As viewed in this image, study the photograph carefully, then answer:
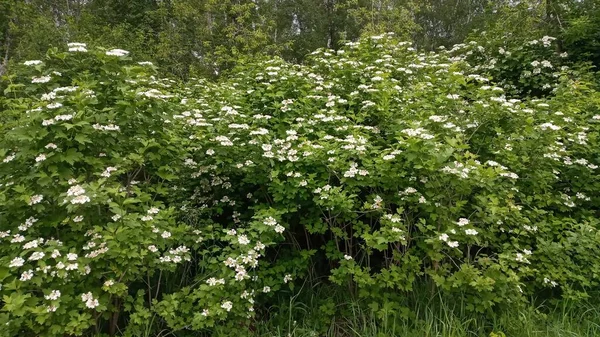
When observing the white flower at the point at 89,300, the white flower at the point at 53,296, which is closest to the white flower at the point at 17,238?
the white flower at the point at 53,296

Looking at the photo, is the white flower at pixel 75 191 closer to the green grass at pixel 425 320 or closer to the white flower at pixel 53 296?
the white flower at pixel 53 296

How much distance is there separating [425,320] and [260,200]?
1.60 meters

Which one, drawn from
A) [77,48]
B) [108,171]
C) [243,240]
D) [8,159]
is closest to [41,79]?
[77,48]

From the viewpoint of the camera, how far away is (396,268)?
2797mm

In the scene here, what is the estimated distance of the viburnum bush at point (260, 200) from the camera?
2.39 metres

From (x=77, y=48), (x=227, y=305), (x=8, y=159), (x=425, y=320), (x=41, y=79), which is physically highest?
(x=77, y=48)

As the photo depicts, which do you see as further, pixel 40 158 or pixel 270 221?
pixel 270 221

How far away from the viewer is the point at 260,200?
11.5 feet

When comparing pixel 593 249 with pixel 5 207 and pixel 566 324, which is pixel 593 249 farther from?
pixel 5 207

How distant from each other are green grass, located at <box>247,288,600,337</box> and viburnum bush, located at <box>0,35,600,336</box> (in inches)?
4.6

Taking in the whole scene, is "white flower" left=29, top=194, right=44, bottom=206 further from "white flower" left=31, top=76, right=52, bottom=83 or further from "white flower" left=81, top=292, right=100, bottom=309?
"white flower" left=31, top=76, right=52, bottom=83

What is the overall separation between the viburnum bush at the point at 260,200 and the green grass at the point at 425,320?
0.12m

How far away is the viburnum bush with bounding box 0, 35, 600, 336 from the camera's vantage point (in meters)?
2.39

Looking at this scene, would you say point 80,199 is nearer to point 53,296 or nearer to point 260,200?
point 53,296
